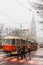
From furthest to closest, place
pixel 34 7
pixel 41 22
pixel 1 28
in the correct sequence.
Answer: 1. pixel 1 28
2. pixel 41 22
3. pixel 34 7

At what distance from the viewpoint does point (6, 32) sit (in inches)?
4604

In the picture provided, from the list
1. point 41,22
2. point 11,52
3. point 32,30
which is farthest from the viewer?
point 32,30

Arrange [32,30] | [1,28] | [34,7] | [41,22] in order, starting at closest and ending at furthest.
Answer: [34,7] → [41,22] → [1,28] → [32,30]

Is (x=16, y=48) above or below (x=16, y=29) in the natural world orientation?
below

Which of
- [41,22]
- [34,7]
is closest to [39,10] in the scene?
[34,7]

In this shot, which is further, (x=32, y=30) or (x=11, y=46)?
(x=32, y=30)

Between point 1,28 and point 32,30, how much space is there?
76.1 ft

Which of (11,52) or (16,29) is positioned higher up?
(16,29)

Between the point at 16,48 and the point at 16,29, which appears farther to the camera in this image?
the point at 16,29

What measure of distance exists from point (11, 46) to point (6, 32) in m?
73.5

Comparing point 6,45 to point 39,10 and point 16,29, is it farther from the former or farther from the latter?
point 16,29

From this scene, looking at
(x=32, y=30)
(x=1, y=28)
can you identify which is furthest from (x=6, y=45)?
(x=32, y=30)

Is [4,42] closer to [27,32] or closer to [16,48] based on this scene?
[16,48]

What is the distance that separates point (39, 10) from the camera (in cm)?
2369
